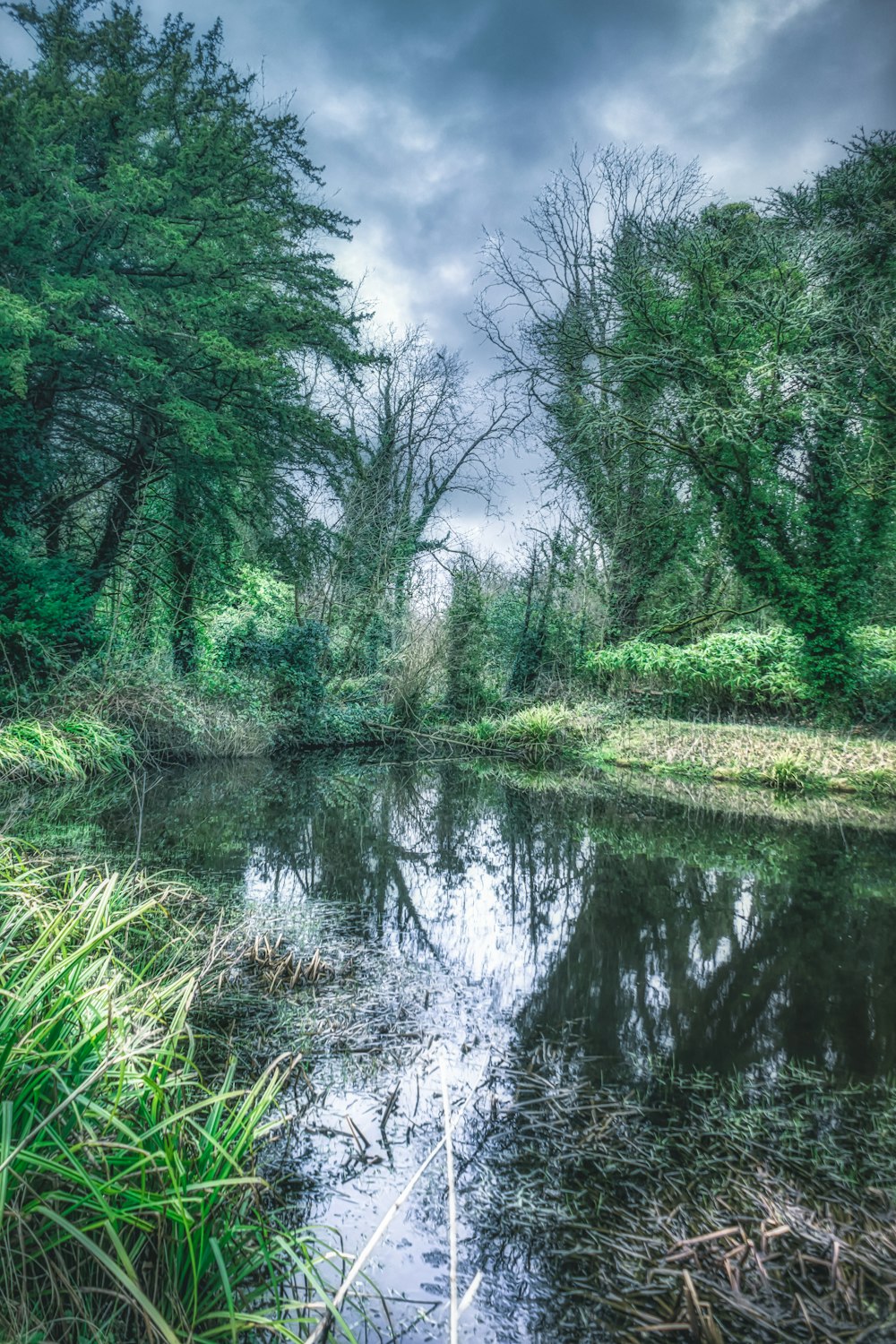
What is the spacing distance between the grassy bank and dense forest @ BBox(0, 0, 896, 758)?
1633mm

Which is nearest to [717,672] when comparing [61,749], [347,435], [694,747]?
[694,747]

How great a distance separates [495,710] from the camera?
1702 centimetres

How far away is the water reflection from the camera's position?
3287 mm

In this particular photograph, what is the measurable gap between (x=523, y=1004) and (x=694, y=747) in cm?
968

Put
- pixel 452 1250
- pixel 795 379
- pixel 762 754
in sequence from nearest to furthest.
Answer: pixel 452 1250, pixel 762 754, pixel 795 379

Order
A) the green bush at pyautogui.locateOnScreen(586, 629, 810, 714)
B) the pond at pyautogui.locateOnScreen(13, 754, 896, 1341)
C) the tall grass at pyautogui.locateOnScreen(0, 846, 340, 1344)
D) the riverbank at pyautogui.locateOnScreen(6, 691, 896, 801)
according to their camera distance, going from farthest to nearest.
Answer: the green bush at pyautogui.locateOnScreen(586, 629, 810, 714), the riverbank at pyautogui.locateOnScreen(6, 691, 896, 801), the pond at pyautogui.locateOnScreen(13, 754, 896, 1341), the tall grass at pyautogui.locateOnScreen(0, 846, 340, 1344)

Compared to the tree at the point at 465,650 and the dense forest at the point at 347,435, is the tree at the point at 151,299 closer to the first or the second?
the dense forest at the point at 347,435

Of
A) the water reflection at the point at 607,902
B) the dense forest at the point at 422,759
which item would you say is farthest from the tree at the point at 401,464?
the water reflection at the point at 607,902

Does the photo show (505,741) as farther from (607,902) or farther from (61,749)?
(607,902)

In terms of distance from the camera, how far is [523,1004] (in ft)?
11.3

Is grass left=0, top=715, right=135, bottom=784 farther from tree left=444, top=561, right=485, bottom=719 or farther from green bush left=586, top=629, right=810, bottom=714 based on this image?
green bush left=586, top=629, right=810, bottom=714

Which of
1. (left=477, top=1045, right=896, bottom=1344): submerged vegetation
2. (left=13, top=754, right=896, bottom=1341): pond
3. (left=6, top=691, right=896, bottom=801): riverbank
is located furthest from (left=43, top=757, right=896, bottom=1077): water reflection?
(left=6, top=691, right=896, bottom=801): riverbank

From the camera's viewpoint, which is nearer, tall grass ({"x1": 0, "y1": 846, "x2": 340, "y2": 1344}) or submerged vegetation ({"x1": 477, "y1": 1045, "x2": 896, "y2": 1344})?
tall grass ({"x1": 0, "y1": 846, "x2": 340, "y2": 1344})

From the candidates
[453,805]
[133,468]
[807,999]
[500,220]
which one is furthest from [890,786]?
[500,220]
